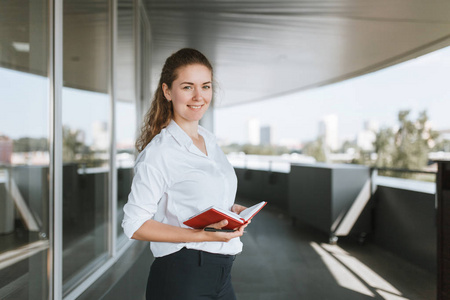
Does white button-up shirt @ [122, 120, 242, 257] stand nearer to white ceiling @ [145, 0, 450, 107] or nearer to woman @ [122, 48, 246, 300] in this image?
woman @ [122, 48, 246, 300]

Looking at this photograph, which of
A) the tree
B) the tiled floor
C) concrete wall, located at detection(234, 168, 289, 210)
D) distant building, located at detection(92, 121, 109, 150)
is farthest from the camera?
the tree

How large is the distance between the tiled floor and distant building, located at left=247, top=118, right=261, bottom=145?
13.4m

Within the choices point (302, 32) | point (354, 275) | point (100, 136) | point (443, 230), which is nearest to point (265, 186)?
point (302, 32)

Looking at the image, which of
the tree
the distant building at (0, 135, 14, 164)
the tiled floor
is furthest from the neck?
the tree

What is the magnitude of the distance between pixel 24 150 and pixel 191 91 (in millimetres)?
926

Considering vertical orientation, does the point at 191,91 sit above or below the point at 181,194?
above

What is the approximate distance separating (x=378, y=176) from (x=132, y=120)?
3426 mm

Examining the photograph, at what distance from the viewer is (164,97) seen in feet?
4.46

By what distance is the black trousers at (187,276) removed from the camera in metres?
1.15

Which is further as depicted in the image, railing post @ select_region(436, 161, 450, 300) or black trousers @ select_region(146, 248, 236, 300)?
railing post @ select_region(436, 161, 450, 300)

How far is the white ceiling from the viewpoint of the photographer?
486 centimetres

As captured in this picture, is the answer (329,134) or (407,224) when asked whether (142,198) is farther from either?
(329,134)

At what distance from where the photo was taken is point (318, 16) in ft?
17.0

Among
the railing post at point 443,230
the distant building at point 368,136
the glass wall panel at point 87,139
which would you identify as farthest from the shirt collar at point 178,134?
the distant building at point 368,136
